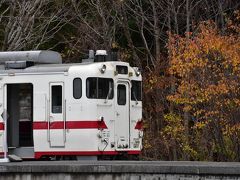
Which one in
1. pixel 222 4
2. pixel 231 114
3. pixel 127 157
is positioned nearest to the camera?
pixel 127 157

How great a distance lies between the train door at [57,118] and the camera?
20.2 m

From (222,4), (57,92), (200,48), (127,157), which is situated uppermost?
(222,4)

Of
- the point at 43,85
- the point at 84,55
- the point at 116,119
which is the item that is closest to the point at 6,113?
the point at 43,85

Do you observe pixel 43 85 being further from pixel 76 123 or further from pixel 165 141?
pixel 165 141

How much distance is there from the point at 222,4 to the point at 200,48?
8341mm

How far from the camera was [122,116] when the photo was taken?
2125cm

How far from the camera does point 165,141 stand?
92.9 feet

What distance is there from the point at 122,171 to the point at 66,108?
659 cm

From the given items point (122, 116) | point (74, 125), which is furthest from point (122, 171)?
point (122, 116)

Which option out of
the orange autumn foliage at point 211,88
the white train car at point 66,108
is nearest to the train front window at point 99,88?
the white train car at point 66,108

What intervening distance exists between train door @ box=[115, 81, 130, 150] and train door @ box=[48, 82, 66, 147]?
1571 millimetres

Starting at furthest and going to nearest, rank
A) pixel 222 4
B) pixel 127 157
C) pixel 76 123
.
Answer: pixel 222 4
pixel 127 157
pixel 76 123

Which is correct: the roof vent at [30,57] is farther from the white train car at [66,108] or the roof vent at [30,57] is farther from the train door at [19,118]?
the train door at [19,118]

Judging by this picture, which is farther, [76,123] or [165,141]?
[165,141]
